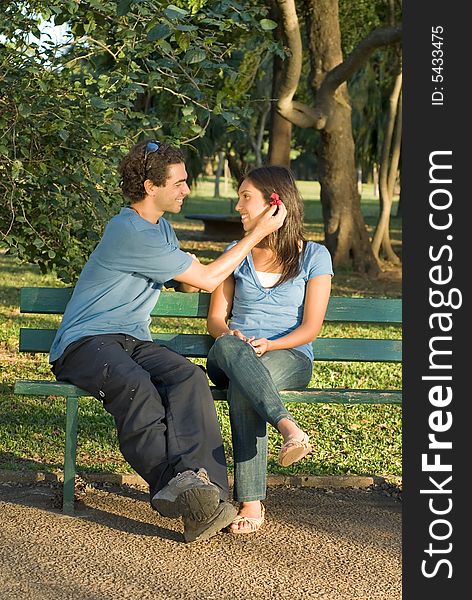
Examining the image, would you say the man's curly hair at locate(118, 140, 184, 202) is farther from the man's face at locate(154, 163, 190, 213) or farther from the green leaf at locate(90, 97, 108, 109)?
the green leaf at locate(90, 97, 108, 109)

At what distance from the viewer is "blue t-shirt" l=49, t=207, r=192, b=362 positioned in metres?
4.90

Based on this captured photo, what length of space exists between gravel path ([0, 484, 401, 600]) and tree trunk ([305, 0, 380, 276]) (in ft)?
37.9

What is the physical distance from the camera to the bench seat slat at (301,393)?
4.83 m

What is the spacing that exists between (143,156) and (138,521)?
5.15 ft

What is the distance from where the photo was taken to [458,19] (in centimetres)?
425

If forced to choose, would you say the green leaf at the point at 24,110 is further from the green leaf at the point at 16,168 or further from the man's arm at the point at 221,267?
the man's arm at the point at 221,267

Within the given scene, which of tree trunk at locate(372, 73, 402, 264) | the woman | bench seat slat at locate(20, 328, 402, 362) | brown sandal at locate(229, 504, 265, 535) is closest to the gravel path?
brown sandal at locate(229, 504, 265, 535)

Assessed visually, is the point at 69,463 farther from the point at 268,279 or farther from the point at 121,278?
the point at 268,279

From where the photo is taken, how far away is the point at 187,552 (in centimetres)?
445

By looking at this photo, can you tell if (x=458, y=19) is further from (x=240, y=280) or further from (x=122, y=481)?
(x=122, y=481)

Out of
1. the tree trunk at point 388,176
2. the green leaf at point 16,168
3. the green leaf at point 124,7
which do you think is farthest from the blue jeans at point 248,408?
the tree trunk at point 388,176

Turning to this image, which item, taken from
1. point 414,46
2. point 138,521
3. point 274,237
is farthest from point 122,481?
point 414,46

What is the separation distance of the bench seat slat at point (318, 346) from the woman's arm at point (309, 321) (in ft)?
1.13

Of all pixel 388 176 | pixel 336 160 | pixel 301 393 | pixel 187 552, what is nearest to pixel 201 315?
pixel 301 393
